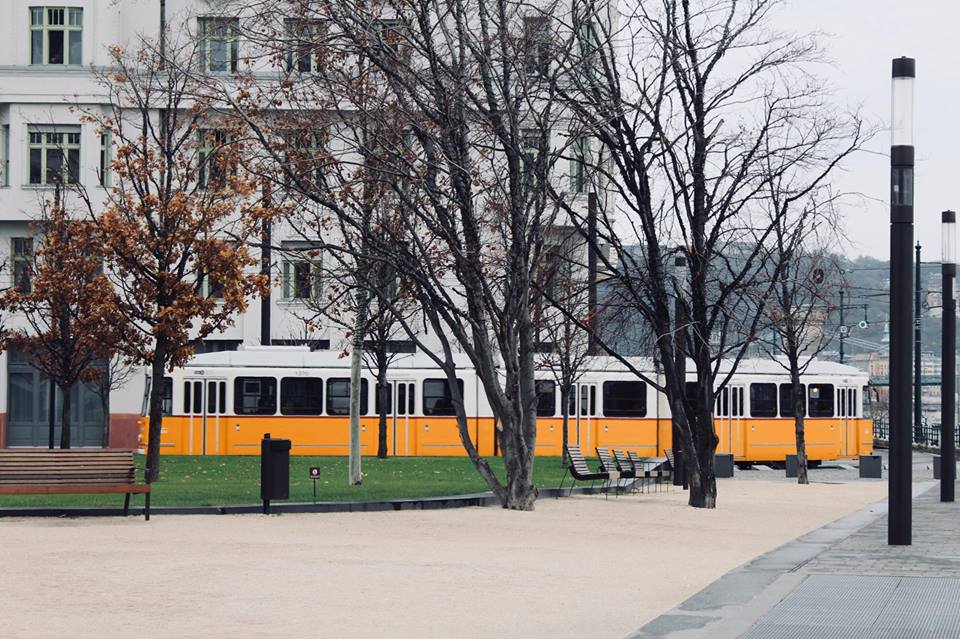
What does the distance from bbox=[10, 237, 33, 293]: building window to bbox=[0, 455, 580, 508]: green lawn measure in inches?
269

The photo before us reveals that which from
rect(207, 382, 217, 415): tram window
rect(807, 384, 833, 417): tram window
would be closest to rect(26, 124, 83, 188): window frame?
rect(207, 382, 217, 415): tram window

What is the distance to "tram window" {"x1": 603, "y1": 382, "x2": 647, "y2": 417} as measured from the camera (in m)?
47.8

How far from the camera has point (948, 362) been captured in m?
30.7

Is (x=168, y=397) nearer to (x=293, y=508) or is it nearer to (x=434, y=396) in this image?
(x=434, y=396)

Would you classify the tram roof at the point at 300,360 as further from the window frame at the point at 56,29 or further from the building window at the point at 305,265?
the window frame at the point at 56,29

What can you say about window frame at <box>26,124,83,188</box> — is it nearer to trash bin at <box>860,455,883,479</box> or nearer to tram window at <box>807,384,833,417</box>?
tram window at <box>807,384,833,417</box>

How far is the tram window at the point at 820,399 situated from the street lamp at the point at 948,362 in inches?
652

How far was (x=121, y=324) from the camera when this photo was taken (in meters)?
30.8

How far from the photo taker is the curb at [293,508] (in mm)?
21422

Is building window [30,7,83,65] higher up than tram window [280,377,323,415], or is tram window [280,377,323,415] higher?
building window [30,7,83,65]

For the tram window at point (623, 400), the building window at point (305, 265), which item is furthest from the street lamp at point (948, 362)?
the tram window at point (623, 400)

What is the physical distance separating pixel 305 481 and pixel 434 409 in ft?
52.6

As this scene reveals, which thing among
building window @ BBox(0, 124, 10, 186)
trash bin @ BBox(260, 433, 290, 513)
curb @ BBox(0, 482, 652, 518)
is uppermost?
building window @ BBox(0, 124, 10, 186)

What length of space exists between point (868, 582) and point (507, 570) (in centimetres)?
339
